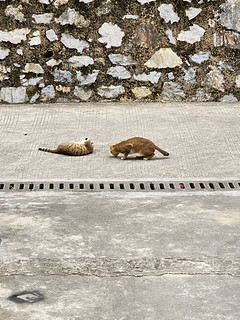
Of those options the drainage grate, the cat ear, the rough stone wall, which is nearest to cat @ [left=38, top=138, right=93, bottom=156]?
the cat ear

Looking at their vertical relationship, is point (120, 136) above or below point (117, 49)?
below

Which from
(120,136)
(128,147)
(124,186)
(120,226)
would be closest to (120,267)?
(120,226)

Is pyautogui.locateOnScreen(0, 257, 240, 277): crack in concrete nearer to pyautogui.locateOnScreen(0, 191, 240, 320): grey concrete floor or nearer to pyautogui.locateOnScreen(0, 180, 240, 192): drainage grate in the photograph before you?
pyautogui.locateOnScreen(0, 191, 240, 320): grey concrete floor

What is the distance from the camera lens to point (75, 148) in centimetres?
623

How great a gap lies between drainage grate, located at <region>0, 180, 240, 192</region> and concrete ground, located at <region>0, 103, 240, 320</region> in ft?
0.25

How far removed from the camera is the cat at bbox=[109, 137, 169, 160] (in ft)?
20.0

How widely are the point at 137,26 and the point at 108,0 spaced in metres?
0.42

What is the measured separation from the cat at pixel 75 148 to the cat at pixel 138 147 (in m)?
0.22

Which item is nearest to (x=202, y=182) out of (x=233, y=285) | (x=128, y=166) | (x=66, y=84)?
(x=128, y=166)

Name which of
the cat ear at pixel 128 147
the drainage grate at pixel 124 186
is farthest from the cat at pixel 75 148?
the drainage grate at pixel 124 186

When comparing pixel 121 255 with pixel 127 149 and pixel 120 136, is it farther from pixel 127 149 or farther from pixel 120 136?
pixel 120 136

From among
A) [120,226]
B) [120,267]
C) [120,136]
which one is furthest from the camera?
[120,136]

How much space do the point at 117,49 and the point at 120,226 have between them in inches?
136

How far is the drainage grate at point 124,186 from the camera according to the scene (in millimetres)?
5469
